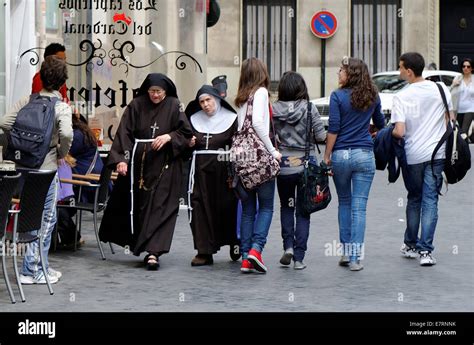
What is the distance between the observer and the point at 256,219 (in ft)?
39.7

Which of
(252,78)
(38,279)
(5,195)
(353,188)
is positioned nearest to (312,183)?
(353,188)

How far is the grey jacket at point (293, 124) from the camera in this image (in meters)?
11.9

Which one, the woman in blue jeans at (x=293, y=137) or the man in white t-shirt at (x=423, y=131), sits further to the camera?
the man in white t-shirt at (x=423, y=131)

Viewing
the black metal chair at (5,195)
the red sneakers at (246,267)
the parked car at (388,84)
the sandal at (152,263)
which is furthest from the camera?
the parked car at (388,84)

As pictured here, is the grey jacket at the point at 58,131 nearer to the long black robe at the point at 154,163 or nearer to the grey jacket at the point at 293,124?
the long black robe at the point at 154,163

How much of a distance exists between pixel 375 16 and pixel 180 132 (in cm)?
2907

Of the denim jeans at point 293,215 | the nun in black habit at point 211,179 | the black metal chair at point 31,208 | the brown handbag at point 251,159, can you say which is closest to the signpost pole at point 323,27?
the nun in black habit at point 211,179

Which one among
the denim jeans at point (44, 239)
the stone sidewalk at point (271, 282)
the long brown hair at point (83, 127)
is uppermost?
the long brown hair at point (83, 127)

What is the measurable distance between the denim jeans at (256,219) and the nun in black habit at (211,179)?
0.33 m

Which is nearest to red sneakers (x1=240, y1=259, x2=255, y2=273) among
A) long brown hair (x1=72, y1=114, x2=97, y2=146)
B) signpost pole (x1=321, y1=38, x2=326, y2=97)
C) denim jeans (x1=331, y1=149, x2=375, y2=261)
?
denim jeans (x1=331, y1=149, x2=375, y2=261)

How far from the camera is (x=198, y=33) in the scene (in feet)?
56.4

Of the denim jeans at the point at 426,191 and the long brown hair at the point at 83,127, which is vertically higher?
the long brown hair at the point at 83,127

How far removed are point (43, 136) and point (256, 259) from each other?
2012 mm
